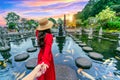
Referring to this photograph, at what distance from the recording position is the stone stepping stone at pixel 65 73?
4.65 m

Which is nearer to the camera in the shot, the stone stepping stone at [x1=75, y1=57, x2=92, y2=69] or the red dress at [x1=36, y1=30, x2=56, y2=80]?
the red dress at [x1=36, y1=30, x2=56, y2=80]

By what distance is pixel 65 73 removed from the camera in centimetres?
494

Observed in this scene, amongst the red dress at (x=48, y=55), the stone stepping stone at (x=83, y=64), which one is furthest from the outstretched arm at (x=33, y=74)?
the stone stepping stone at (x=83, y=64)

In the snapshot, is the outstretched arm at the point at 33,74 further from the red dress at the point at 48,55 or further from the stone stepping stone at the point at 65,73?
the stone stepping stone at the point at 65,73

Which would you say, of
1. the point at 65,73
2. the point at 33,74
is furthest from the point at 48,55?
the point at 65,73

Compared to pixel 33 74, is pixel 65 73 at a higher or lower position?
lower

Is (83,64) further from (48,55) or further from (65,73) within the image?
(48,55)

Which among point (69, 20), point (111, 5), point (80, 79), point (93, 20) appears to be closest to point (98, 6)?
point (111, 5)

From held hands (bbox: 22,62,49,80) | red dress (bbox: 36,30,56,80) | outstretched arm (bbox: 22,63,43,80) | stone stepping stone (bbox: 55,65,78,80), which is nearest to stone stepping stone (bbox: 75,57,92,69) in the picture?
stone stepping stone (bbox: 55,65,78,80)

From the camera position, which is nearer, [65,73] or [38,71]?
[38,71]

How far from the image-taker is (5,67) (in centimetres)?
608

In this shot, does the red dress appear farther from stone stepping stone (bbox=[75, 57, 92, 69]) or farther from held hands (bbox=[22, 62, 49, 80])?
stone stepping stone (bbox=[75, 57, 92, 69])

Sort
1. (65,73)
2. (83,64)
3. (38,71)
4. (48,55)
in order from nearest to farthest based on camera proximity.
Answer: (38,71), (48,55), (65,73), (83,64)

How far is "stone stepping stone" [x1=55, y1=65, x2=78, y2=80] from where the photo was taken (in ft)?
15.3
